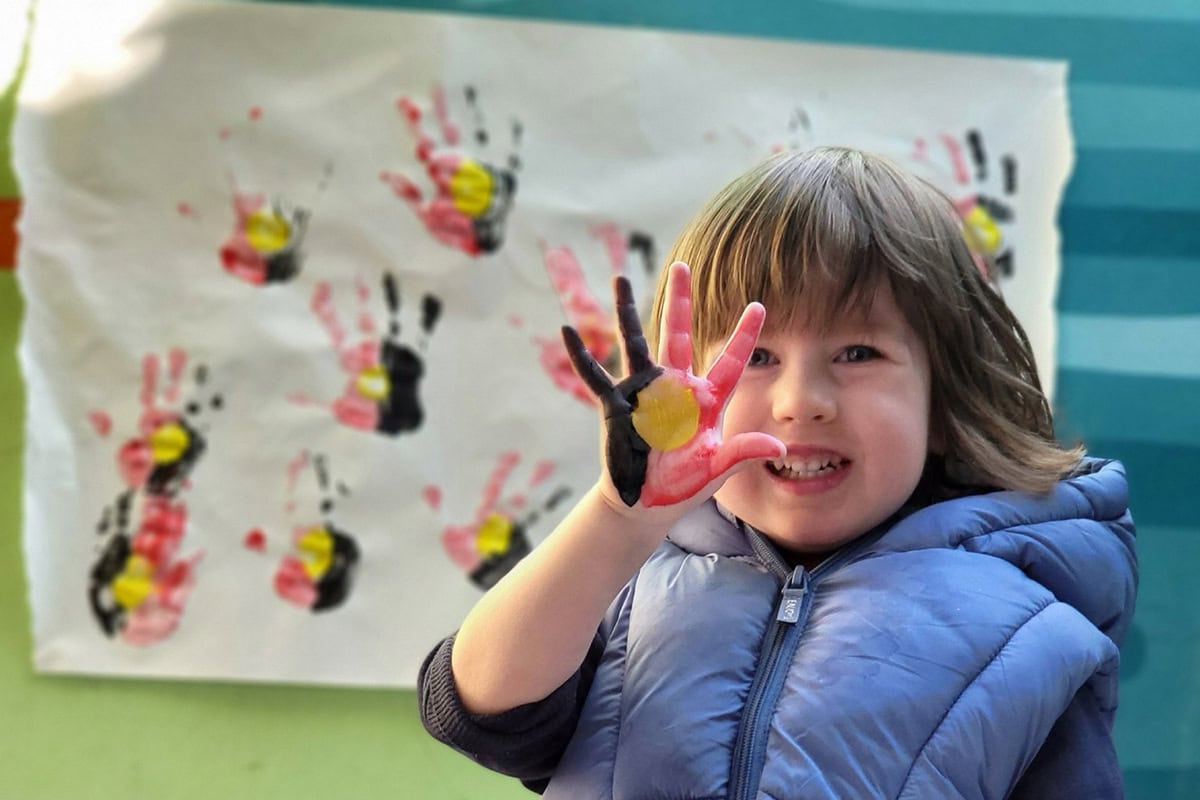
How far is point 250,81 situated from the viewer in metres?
1.16

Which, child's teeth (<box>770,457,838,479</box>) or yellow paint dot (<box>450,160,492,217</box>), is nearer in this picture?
child's teeth (<box>770,457,838,479</box>)

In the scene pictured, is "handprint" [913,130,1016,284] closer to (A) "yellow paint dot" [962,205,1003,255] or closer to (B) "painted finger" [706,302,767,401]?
(A) "yellow paint dot" [962,205,1003,255]

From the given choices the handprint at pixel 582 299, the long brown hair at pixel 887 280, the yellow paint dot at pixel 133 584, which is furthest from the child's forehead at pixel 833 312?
the yellow paint dot at pixel 133 584

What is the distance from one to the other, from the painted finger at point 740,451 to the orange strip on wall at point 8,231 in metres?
0.86

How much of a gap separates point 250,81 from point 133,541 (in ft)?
1.52

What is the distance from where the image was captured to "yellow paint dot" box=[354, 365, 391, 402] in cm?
116

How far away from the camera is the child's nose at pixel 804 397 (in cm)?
67

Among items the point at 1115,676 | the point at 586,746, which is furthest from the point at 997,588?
the point at 586,746

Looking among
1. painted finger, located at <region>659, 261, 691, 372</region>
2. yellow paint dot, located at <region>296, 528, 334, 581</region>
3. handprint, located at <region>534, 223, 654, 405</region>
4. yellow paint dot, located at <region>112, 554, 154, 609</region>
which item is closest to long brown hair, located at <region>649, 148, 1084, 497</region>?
painted finger, located at <region>659, 261, 691, 372</region>

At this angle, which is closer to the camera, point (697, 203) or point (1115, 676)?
point (1115, 676)

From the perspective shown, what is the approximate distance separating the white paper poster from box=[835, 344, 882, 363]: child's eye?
0.49 meters

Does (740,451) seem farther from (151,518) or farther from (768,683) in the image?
(151,518)

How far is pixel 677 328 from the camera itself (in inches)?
23.8

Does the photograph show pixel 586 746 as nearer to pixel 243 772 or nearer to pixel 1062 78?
pixel 243 772
